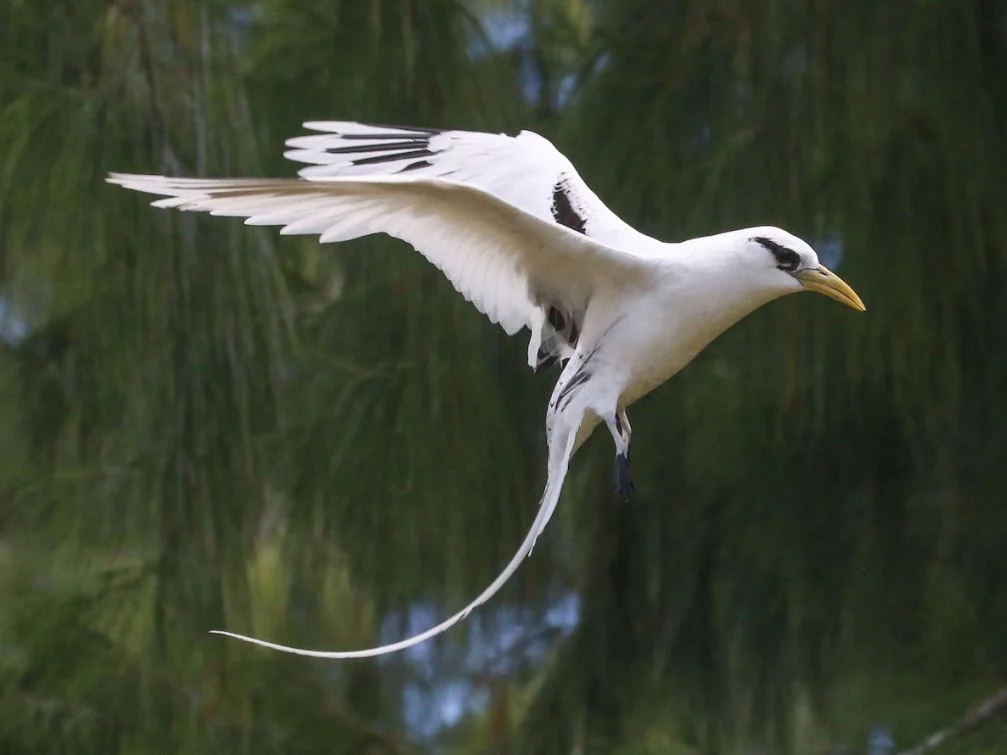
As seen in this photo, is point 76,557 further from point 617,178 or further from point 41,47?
point 617,178

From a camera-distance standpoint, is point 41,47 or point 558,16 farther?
point 558,16

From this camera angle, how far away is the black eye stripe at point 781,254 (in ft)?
5.13

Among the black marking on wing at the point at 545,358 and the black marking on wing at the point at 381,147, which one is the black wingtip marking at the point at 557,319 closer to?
the black marking on wing at the point at 545,358

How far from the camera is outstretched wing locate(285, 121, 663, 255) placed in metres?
1.76

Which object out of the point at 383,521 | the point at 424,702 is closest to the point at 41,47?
the point at 383,521

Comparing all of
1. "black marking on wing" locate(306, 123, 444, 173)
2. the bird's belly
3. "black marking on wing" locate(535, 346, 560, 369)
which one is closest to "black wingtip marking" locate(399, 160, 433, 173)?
"black marking on wing" locate(306, 123, 444, 173)

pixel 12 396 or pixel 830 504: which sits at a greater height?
pixel 12 396

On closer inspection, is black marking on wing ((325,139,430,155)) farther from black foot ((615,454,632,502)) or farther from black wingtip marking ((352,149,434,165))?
black foot ((615,454,632,502))

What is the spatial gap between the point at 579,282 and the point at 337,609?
1.04 meters

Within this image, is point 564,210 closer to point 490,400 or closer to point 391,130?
point 391,130

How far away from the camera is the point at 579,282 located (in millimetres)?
1641

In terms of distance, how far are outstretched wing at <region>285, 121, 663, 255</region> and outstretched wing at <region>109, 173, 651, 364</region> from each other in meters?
0.08

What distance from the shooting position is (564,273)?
1630 millimetres

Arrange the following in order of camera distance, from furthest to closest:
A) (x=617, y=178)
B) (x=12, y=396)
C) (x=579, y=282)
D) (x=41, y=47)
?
(x=12, y=396)
(x=617, y=178)
(x=41, y=47)
(x=579, y=282)
